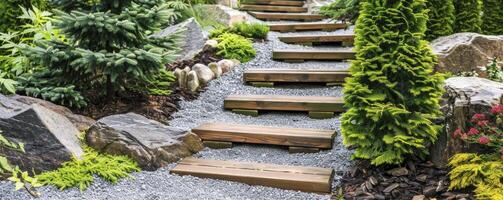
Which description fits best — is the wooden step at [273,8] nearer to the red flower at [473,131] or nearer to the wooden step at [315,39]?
the wooden step at [315,39]

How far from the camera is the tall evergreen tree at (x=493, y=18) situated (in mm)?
6906

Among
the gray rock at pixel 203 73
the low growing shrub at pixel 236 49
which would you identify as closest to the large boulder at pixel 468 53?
the low growing shrub at pixel 236 49

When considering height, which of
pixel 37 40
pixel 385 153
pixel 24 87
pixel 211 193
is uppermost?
pixel 37 40

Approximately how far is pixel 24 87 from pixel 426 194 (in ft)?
13.6

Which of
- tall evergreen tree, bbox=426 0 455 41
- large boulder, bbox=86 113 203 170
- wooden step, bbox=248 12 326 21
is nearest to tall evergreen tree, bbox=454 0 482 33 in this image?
tall evergreen tree, bbox=426 0 455 41

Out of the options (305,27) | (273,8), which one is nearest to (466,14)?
(305,27)

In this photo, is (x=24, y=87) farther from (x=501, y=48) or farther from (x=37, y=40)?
(x=501, y=48)

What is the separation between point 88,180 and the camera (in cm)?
386

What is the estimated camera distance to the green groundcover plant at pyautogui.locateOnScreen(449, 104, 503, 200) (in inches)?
128

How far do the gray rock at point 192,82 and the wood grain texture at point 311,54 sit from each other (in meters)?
1.43

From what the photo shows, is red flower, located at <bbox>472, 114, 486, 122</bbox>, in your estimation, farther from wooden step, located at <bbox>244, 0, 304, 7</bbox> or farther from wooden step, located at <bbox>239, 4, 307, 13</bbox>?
wooden step, located at <bbox>244, 0, 304, 7</bbox>

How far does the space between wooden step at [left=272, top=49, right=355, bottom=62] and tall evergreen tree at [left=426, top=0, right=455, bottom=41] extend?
120cm

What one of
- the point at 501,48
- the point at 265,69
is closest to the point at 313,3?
the point at 265,69

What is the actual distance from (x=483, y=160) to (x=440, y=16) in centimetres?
292
